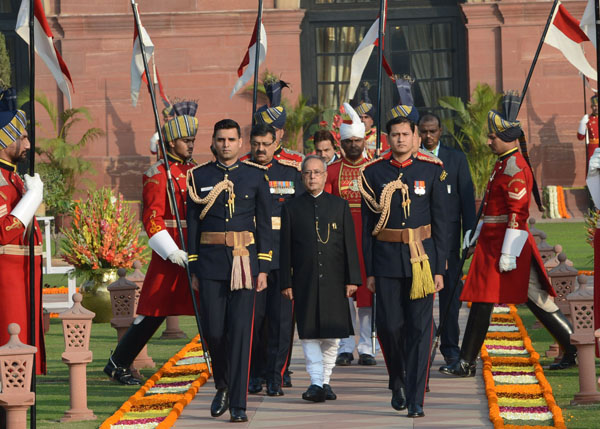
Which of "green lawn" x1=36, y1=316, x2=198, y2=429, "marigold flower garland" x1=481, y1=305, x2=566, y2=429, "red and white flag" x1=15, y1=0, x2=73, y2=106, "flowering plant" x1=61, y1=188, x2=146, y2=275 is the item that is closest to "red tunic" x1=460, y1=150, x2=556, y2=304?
"marigold flower garland" x1=481, y1=305, x2=566, y2=429

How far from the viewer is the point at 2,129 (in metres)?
7.88

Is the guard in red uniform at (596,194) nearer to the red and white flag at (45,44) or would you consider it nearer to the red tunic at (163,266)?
the red tunic at (163,266)

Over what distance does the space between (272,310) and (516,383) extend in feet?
6.03

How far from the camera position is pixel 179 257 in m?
9.27

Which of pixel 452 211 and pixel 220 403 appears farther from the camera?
pixel 452 211

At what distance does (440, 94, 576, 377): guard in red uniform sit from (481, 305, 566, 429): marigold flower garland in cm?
33

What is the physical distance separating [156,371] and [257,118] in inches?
90.5

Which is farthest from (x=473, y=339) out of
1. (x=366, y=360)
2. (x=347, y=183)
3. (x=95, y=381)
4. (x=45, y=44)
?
(x=45, y=44)

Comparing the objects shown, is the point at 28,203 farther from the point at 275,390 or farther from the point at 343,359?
the point at 343,359

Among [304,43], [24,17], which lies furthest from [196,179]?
[304,43]

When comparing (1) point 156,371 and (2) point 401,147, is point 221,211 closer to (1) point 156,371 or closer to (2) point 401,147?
(2) point 401,147

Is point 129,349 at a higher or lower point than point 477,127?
lower

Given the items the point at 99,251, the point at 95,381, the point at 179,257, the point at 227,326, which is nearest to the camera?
the point at 227,326

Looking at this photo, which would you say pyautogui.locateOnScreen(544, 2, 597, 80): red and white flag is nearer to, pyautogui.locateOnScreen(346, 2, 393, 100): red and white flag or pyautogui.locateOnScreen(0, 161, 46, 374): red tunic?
pyautogui.locateOnScreen(346, 2, 393, 100): red and white flag
